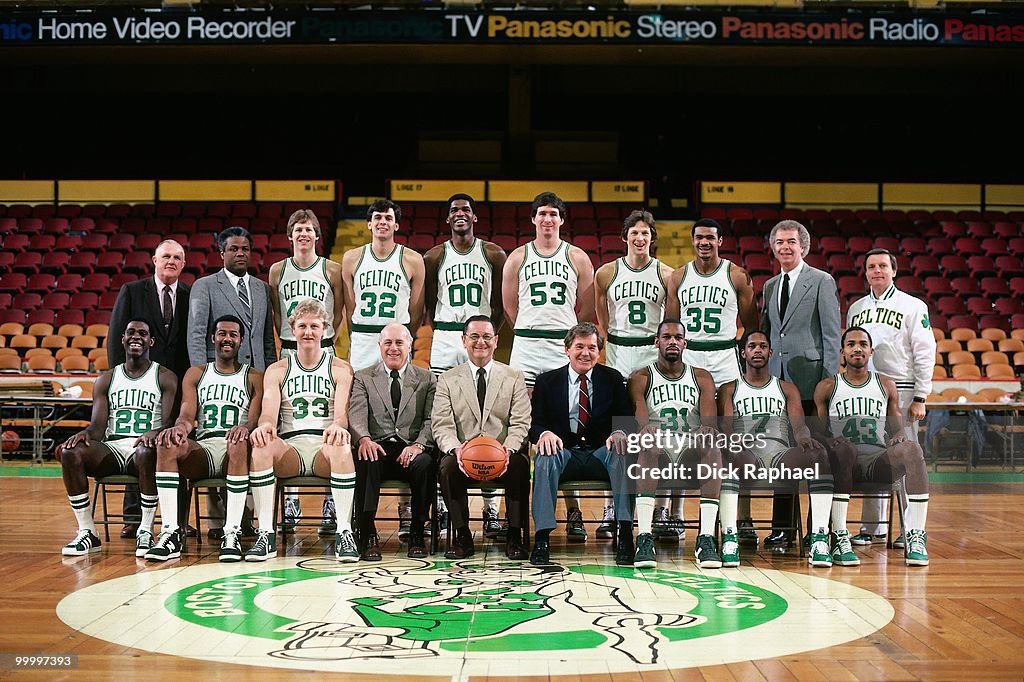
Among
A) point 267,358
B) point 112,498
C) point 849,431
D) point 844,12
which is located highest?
point 844,12

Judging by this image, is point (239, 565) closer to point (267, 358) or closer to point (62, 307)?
point (267, 358)

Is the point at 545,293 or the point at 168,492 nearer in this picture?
the point at 168,492

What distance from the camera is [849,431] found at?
17.9 ft

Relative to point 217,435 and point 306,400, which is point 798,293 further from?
point 217,435

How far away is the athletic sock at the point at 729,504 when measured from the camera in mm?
5184

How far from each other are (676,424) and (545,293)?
3.63 feet

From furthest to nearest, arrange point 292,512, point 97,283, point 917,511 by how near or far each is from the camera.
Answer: point 97,283
point 292,512
point 917,511

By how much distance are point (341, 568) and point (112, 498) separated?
350 centimetres

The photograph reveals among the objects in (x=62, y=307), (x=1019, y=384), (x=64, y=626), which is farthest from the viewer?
(x=62, y=307)

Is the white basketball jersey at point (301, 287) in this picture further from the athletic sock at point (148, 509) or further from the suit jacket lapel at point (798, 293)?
the suit jacket lapel at point (798, 293)

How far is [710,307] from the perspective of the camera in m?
5.69

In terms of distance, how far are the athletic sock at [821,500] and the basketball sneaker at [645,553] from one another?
2.81 feet

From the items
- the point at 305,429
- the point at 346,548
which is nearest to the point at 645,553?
the point at 346,548

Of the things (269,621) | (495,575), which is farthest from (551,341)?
(269,621)
